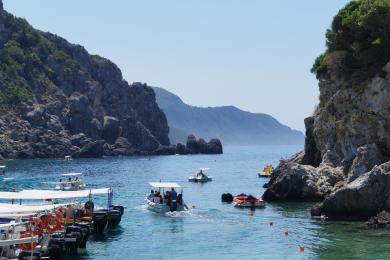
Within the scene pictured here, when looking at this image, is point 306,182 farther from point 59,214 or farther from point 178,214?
point 59,214

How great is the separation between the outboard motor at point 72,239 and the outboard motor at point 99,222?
7.53m

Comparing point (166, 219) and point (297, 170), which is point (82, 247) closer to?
point (166, 219)

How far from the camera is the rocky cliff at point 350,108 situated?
2549 inches

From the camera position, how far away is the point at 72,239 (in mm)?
41000

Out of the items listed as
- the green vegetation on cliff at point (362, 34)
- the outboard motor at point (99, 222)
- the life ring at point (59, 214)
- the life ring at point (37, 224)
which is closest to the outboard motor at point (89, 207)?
the outboard motor at point (99, 222)

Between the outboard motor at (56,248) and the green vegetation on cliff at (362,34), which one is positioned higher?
the green vegetation on cliff at (362,34)

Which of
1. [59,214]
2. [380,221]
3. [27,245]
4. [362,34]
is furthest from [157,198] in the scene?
[362,34]

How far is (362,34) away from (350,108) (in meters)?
8.97

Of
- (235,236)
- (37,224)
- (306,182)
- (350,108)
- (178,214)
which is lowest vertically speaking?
(235,236)

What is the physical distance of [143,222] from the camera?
58344mm

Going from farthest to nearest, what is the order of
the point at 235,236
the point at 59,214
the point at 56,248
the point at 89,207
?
the point at 89,207 < the point at 235,236 < the point at 59,214 < the point at 56,248

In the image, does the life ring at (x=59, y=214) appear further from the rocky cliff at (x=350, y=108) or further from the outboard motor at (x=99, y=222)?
the rocky cliff at (x=350, y=108)

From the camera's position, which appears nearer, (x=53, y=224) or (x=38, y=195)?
(x=53, y=224)

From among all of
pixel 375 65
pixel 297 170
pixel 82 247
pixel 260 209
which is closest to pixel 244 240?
pixel 82 247
